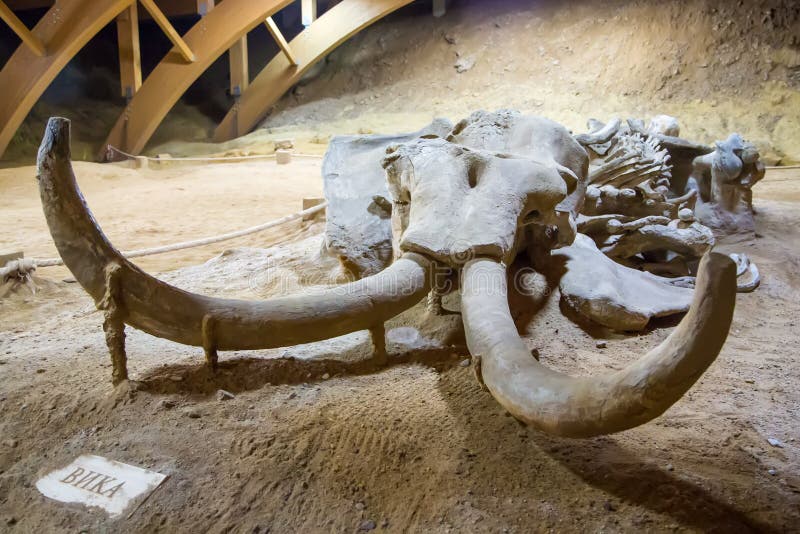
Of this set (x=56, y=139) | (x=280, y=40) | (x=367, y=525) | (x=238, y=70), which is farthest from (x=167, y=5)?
(x=367, y=525)

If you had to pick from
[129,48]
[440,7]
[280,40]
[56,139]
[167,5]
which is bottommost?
[56,139]

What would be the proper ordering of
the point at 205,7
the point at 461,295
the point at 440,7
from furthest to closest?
the point at 440,7, the point at 205,7, the point at 461,295

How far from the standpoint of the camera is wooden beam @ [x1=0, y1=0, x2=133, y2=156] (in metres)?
8.82

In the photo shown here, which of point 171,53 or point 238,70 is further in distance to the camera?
point 238,70

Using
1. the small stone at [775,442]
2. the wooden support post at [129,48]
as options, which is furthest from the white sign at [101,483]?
the wooden support post at [129,48]

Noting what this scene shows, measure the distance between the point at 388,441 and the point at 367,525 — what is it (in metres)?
0.29

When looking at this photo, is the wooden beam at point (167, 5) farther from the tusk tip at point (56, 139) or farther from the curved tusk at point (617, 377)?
the curved tusk at point (617, 377)

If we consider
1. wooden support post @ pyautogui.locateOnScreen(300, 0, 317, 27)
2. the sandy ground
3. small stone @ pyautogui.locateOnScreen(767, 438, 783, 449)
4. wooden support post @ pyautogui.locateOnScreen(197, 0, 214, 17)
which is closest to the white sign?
the sandy ground

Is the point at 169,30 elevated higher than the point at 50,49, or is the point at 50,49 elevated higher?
the point at 169,30

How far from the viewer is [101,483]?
4.84ft

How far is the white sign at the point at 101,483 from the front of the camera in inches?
56.2

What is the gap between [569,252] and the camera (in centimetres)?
279

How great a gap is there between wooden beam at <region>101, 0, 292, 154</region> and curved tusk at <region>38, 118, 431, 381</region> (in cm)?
908

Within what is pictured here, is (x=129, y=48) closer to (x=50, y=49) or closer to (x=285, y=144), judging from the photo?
(x=50, y=49)
